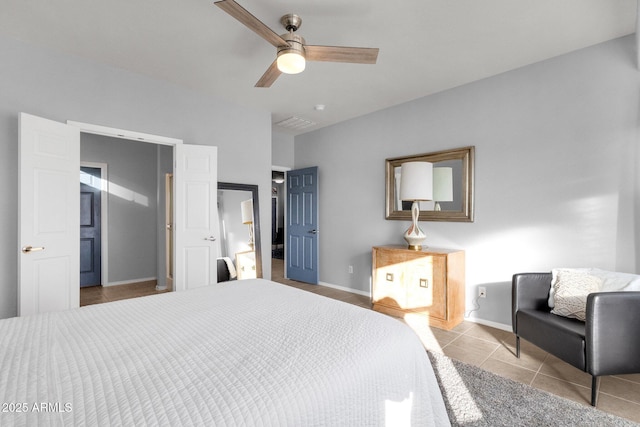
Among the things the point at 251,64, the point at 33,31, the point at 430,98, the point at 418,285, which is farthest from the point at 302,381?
the point at 430,98

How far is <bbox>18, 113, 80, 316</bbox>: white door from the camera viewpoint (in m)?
2.45

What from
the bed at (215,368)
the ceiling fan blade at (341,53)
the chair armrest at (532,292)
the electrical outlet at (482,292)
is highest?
the ceiling fan blade at (341,53)

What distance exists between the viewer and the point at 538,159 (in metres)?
2.96

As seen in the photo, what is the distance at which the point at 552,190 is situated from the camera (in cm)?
287

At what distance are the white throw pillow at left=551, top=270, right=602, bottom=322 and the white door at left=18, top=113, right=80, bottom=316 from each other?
414 centimetres

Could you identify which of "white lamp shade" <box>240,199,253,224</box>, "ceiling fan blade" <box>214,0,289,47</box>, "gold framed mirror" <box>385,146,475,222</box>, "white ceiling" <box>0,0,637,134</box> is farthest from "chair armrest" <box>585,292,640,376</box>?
"white lamp shade" <box>240,199,253,224</box>

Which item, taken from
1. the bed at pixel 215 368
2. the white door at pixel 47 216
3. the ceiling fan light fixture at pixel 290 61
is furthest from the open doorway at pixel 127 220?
the bed at pixel 215 368

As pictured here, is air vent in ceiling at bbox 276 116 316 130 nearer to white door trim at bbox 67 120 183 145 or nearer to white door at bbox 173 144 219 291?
white door at bbox 173 144 219 291

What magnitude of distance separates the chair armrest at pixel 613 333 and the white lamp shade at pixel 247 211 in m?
3.53

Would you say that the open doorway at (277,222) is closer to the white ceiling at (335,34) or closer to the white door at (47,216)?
the white ceiling at (335,34)

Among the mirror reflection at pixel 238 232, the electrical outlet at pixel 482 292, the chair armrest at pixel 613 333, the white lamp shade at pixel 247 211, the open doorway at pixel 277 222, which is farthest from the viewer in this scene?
the open doorway at pixel 277 222

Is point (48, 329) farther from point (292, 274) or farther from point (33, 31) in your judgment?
point (292, 274)

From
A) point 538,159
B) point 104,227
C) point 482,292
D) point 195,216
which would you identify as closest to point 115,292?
point 104,227

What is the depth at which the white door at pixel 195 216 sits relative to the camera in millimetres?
3436
